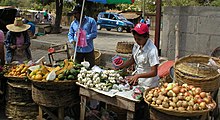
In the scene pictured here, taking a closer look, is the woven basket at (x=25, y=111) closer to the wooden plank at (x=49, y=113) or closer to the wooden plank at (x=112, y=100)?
the wooden plank at (x=49, y=113)

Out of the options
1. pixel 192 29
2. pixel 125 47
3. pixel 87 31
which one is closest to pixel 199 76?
pixel 87 31

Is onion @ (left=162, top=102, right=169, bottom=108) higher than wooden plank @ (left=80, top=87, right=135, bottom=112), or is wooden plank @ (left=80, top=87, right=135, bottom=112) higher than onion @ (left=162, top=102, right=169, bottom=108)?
onion @ (left=162, top=102, right=169, bottom=108)

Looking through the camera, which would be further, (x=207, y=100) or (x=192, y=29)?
(x=192, y=29)

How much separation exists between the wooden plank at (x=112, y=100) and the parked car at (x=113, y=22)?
22276 mm

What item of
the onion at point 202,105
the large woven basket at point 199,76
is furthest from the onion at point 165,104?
the large woven basket at point 199,76

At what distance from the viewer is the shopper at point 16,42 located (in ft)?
19.6

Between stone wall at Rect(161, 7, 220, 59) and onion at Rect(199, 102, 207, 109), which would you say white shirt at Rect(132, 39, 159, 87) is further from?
stone wall at Rect(161, 7, 220, 59)

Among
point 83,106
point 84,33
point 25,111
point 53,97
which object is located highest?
point 84,33

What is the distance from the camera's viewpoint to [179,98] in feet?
10.9

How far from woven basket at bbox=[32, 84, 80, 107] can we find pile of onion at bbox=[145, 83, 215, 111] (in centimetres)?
135

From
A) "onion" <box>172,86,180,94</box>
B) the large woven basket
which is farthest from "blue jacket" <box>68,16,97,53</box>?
"onion" <box>172,86,180,94</box>

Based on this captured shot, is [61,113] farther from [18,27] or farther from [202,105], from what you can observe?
[18,27]

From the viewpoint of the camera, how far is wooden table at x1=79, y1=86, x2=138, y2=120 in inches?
144

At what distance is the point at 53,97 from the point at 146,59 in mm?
1523
